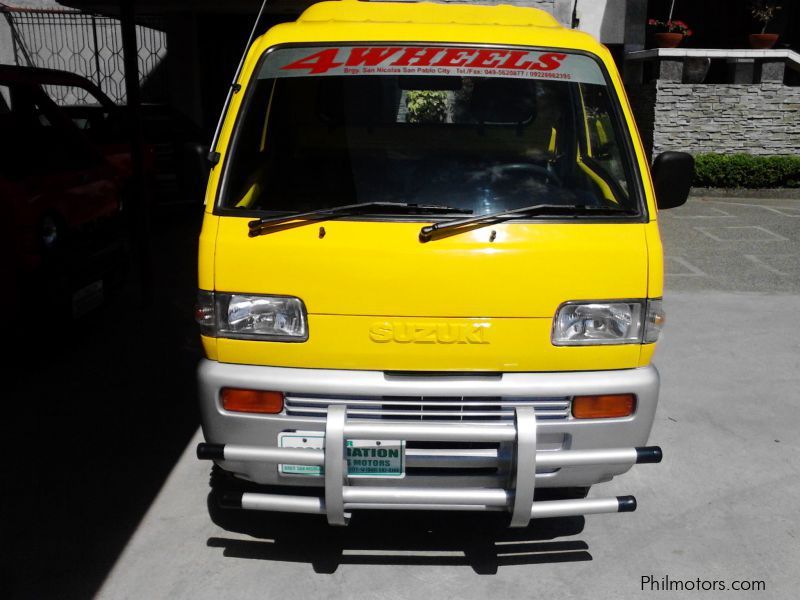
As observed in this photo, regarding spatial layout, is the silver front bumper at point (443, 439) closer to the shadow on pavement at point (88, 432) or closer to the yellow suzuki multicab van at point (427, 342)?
the yellow suzuki multicab van at point (427, 342)

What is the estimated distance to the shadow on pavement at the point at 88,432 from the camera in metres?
3.54

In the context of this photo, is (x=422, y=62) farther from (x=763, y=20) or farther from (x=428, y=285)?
(x=763, y=20)

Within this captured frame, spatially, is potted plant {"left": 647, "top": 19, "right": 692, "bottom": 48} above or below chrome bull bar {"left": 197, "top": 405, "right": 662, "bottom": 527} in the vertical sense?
above

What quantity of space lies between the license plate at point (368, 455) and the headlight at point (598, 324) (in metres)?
0.75

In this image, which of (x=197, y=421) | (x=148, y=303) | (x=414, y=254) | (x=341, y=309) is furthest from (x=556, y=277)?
(x=148, y=303)

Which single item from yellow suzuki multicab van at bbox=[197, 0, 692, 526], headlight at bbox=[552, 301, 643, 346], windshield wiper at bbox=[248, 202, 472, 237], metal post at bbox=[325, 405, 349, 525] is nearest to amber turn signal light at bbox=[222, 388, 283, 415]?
yellow suzuki multicab van at bbox=[197, 0, 692, 526]

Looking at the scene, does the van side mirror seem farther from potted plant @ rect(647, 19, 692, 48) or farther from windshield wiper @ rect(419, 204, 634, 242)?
potted plant @ rect(647, 19, 692, 48)

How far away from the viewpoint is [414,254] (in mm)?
3137

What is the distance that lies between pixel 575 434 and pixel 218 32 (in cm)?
1545

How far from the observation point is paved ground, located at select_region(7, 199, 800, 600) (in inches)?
131

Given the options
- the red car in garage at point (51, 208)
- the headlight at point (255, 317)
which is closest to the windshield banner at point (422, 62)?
the headlight at point (255, 317)

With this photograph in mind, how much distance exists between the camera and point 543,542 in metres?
3.68

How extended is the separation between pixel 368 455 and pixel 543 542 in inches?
42.2

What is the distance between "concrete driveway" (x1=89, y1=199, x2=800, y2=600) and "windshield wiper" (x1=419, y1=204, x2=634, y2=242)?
1.41 meters
